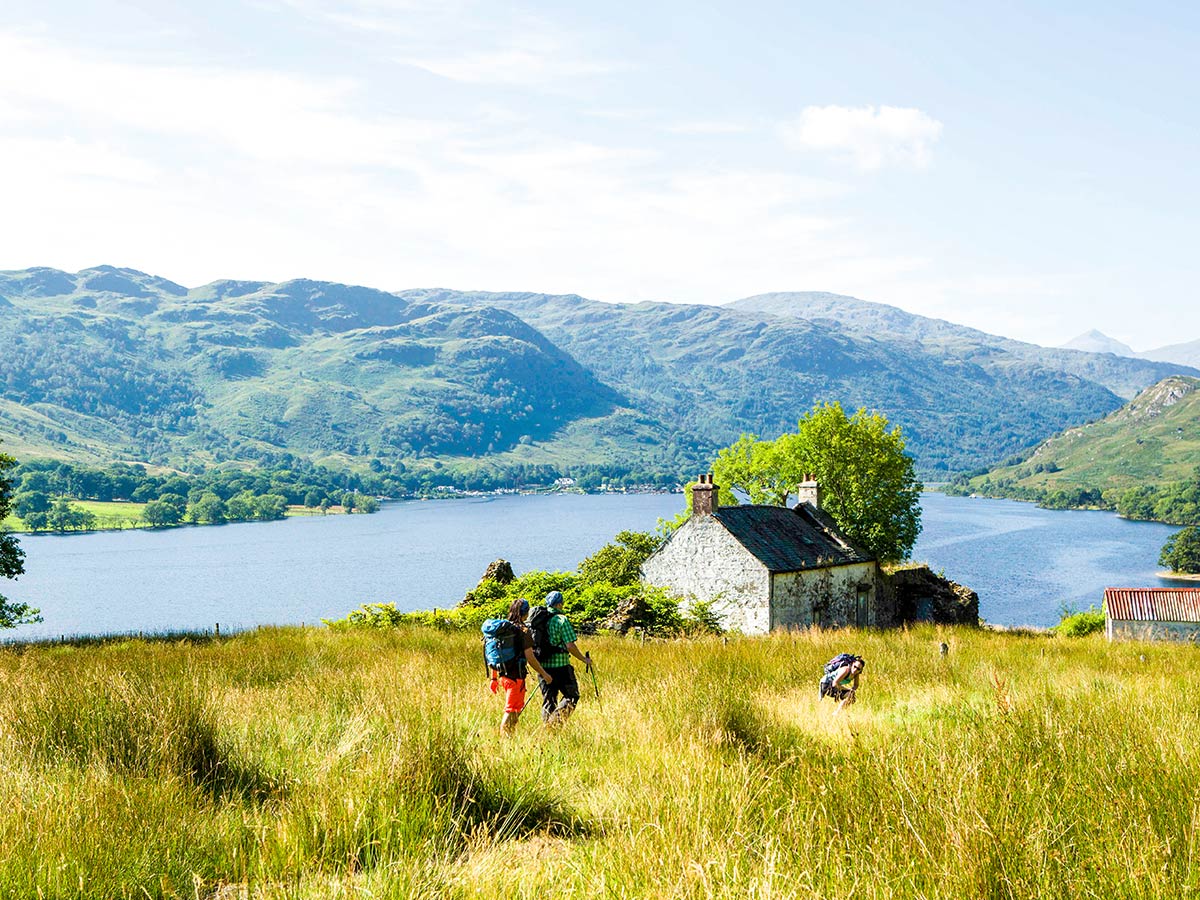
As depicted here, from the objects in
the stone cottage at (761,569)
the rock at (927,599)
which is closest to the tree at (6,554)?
the stone cottage at (761,569)

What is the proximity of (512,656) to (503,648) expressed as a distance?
4.6 inches

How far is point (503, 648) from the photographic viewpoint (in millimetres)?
8406

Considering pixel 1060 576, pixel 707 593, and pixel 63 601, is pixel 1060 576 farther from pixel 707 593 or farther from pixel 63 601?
pixel 63 601

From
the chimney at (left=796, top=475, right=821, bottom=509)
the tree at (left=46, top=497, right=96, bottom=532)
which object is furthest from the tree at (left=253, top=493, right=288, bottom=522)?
the chimney at (left=796, top=475, right=821, bottom=509)

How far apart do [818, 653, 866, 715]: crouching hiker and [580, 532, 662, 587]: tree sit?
31.0 metres

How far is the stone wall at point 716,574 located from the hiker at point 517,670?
22.3 m

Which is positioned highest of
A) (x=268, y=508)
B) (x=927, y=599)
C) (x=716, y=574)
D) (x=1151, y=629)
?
(x=716, y=574)

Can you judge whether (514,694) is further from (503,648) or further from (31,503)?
(31,503)

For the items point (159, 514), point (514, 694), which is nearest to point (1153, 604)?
point (514, 694)

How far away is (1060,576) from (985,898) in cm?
11249

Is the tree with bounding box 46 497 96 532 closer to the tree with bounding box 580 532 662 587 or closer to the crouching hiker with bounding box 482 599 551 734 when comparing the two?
the tree with bounding box 580 532 662 587

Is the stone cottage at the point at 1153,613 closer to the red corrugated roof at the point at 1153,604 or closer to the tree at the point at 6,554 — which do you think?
the red corrugated roof at the point at 1153,604

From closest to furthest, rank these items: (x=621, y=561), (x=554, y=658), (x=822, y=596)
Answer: (x=554, y=658)
(x=822, y=596)
(x=621, y=561)

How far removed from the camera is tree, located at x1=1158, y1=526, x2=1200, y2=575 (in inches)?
4336
